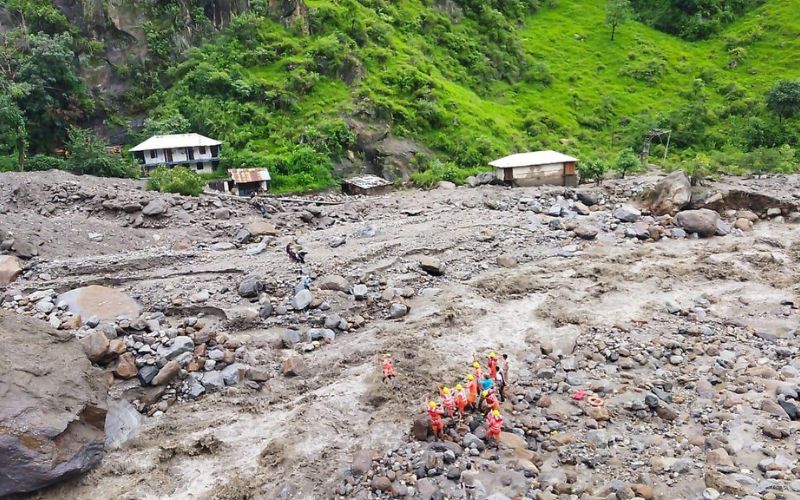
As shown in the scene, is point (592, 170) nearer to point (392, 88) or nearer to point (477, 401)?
point (392, 88)

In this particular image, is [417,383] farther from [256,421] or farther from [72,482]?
[72,482]

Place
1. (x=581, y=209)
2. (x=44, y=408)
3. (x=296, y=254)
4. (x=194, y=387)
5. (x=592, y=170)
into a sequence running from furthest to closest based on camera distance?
(x=592, y=170)
(x=581, y=209)
(x=296, y=254)
(x=194, y=387)
(x=44, y=408)

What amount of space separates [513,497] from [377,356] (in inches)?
301

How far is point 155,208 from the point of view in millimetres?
31000

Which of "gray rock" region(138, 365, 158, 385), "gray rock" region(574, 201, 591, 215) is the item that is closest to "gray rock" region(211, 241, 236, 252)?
"gray rock" region(138, 365, 158, 385)

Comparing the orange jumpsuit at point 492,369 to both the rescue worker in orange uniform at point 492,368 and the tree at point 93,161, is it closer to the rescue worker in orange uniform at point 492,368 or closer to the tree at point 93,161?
the rescue worker in orange uniform at point 492,368

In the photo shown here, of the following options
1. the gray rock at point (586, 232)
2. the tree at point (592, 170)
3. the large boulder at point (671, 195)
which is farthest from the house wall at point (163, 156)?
the large boulder at point (671, 195)

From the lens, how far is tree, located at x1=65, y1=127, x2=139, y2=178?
133 feet

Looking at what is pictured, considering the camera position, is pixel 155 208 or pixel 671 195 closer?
pixel 155 208

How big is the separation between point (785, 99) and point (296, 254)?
52.5 meters

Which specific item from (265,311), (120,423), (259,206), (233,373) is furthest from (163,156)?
(120,423)

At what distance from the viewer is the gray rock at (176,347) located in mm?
18627

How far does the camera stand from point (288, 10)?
191 feet

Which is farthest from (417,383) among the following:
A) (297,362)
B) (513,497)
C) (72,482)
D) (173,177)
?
(173,177)
